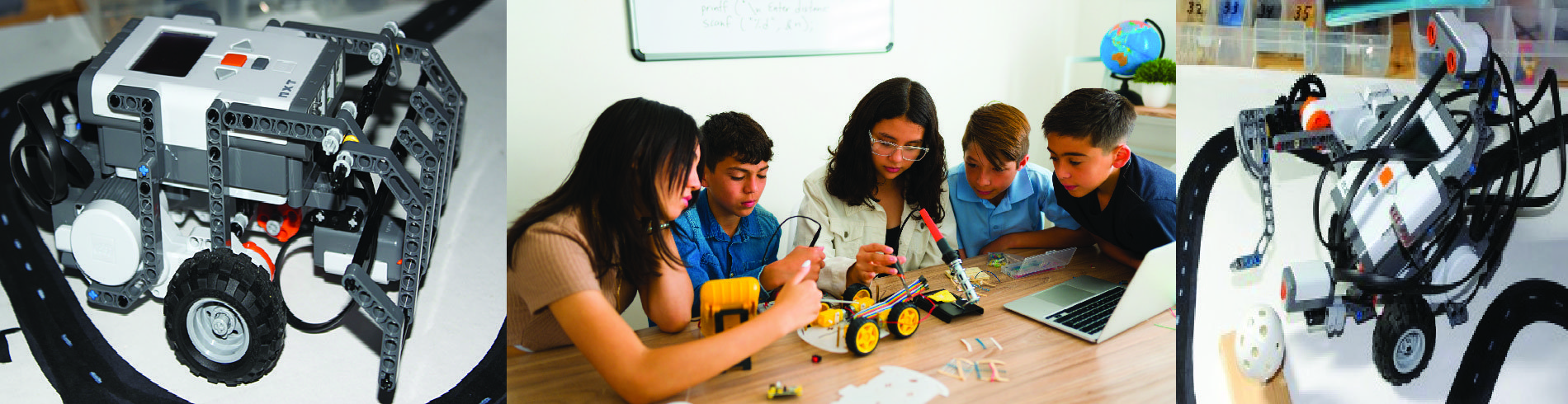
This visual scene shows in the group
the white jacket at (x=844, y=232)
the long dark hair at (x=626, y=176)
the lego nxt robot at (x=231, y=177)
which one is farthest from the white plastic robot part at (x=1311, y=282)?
the lego nxt robot at (x=231, y=177)

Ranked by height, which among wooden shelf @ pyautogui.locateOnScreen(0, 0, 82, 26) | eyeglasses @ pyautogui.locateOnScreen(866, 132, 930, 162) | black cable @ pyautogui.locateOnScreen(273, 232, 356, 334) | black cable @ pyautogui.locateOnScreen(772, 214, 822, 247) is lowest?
black cable @ pyautogui.locateOnScreen(273, 232, 356, 334)

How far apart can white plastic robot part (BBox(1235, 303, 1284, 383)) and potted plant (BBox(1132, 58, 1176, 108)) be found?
400 mm

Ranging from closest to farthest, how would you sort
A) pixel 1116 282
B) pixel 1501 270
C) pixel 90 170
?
pixel 90 170
pixel 1501 270
pixel 1116 282

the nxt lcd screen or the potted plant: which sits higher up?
the nxt lcd screen

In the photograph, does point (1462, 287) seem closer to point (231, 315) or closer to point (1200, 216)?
point (1200, 216)

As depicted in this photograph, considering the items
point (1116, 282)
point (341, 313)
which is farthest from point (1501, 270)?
point (341, 313)

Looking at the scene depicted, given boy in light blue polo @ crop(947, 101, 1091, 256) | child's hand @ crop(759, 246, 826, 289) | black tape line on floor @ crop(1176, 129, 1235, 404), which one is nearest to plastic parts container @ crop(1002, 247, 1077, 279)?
boy in light blue polo @ crop(947, 101, 1091, 256)

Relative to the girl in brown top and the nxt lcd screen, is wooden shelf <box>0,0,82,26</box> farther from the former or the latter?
the girl in brown top

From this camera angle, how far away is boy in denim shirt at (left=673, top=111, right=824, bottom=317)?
41.3 inches

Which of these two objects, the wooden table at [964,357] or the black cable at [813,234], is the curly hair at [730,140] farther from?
the wooden table at [964,357]

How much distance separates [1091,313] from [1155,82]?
0.43 metres

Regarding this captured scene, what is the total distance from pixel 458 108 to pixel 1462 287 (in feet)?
5.26

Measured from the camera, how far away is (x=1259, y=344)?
1.45 m

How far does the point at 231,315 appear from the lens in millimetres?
1164
